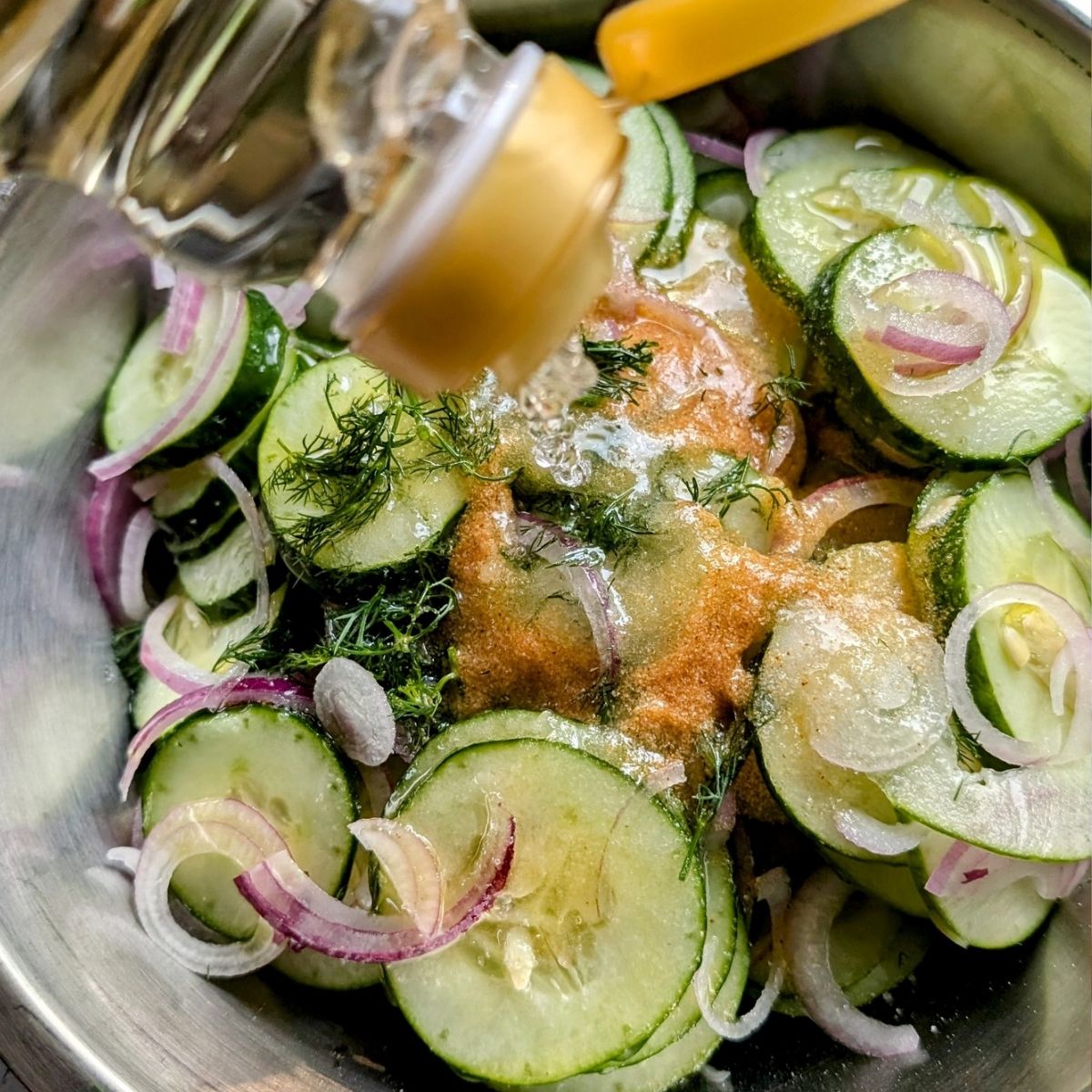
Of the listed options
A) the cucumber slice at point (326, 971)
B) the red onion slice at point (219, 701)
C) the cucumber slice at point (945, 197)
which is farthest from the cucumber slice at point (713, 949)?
the cucumber slice at point (945, 197)

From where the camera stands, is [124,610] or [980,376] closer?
[980,376]

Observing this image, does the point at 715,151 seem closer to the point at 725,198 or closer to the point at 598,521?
the point at 725,198

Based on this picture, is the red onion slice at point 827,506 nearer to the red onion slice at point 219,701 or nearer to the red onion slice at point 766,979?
the red onion slice at point 766,979

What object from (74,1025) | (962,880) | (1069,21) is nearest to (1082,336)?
(1069,21)

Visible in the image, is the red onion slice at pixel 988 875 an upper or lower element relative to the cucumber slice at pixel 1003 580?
lower

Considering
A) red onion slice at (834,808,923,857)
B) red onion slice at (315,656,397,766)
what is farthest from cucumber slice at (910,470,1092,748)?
red onion slice at (315,656,397,766)

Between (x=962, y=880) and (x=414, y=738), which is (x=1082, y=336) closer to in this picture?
(x=962, y=880)
